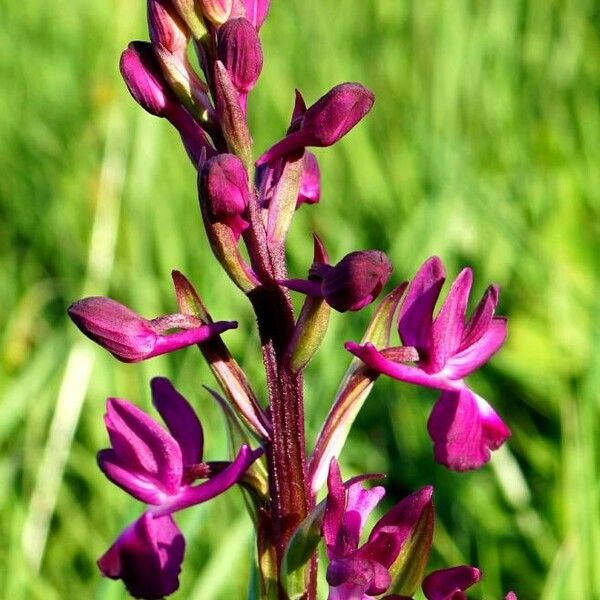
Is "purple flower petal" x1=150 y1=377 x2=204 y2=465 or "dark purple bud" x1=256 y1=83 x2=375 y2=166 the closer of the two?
"dark purple bud" x1=256 y1=83 x2=375 y2=166

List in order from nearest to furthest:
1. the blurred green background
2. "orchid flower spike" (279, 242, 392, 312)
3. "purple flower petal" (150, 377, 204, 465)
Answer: "orchid flower spike" (279, 242, 392, 312)
"purple flower petal" (150, 377, 204, 465)
the blurred green background

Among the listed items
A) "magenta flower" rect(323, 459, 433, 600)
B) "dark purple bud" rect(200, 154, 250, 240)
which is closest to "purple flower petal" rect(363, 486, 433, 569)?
"magenta flower" rect(323, 459, 433, 600)

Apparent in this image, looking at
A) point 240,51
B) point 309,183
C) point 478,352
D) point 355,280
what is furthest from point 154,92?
point 478,352

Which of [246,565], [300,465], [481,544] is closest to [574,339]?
[481,544]

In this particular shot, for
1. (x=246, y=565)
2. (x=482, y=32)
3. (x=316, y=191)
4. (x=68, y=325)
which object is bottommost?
(x=246, y=565)

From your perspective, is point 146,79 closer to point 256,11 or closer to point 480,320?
point 256,11

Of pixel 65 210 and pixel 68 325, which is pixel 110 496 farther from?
pixel 65 210

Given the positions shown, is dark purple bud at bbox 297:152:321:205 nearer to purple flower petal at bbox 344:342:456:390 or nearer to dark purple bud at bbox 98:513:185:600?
purple flower petal at bbox 344:342:456:390

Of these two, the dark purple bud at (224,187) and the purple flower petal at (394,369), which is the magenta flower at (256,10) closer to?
the dark purple bud at (224,187)
